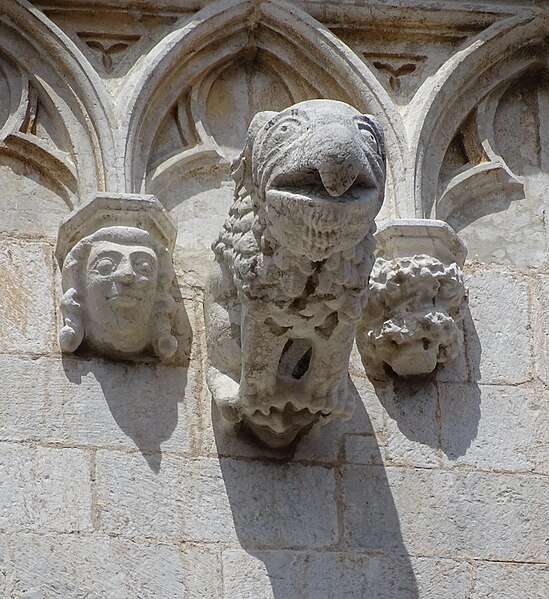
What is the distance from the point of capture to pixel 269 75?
8.12 meters

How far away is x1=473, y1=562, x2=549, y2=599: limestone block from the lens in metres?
7.25

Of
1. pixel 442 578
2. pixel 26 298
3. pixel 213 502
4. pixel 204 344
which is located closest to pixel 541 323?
pixel 442 578

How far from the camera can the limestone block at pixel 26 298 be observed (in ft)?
24.3

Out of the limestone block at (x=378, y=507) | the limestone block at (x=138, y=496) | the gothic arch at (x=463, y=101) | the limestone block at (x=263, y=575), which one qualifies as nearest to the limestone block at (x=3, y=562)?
the limestone block at (x=138, y=496)

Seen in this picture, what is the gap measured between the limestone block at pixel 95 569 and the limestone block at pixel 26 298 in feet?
2.19

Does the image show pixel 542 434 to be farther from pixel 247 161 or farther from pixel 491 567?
pixel 247 161

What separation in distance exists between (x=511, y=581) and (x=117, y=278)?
152 cm

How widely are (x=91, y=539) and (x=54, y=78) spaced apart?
1.65 m

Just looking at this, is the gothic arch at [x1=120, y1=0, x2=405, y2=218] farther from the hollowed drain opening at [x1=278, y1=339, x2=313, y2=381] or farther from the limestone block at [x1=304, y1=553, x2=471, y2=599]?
the limestone block at [x1=304, y1=553, x2=471, y2=599]

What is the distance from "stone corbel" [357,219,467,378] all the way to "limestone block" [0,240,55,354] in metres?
1.00

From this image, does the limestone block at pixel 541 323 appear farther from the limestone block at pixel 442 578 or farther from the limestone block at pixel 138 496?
the limestone block at pixel 138 496

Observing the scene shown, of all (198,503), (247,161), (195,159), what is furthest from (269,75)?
(198,503)

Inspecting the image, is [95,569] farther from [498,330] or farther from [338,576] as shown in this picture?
[498,330]

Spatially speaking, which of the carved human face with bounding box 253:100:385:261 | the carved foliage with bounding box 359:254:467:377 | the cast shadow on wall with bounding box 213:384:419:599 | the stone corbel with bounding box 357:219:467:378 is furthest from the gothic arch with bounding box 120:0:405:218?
the carved human face with bounding box 253:100:385:261
